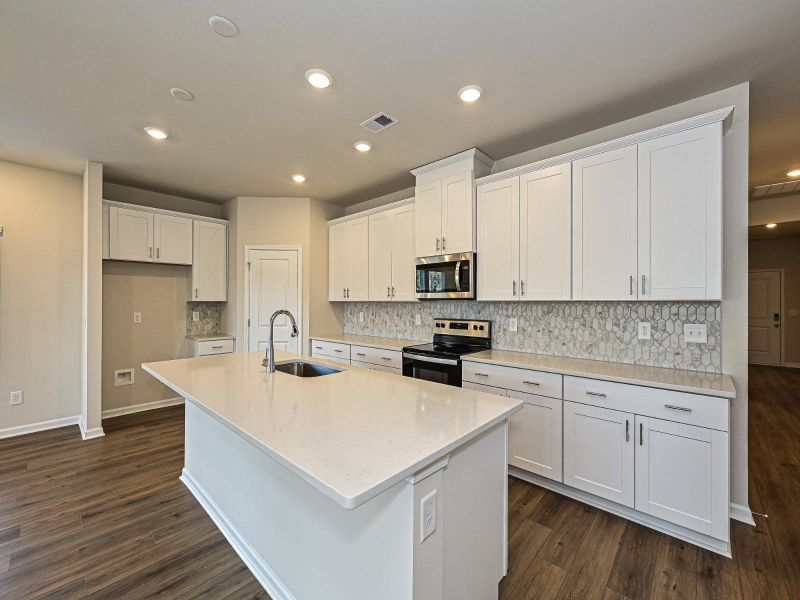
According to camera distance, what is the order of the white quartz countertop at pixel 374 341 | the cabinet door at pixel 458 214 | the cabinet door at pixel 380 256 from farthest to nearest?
the cabinet door at pixel 380 256
the white quartz countertop at pixel 374 341
the cabinet door at pixel 458 214

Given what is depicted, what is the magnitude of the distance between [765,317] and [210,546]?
9.76 metres

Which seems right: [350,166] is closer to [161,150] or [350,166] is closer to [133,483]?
[161,150]

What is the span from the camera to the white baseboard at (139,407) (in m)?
4.08

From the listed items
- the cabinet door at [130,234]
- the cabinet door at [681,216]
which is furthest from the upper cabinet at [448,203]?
the cabinet door at [130,234]

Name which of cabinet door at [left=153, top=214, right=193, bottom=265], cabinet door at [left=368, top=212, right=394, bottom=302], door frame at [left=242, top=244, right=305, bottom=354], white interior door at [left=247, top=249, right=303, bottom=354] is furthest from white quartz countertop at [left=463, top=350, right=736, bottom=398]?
cabinet door at [left=153, top=214, right=193, bottom=265]

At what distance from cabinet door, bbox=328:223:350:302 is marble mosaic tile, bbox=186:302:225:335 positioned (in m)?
1.60

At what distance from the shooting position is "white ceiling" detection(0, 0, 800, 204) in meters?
1.65

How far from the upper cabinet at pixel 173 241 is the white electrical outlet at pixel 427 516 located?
14.2 feet

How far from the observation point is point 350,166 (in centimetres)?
354

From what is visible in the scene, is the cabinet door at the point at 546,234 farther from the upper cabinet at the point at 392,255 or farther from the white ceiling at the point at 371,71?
the upper cabinet at the point at 392,255

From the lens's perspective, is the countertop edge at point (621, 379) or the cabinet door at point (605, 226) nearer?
the countertop edge at point (621, 379)

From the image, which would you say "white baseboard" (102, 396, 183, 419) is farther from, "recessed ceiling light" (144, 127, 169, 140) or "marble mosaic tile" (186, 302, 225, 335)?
"recessed ceiling light" (144, 127, 169, 140)

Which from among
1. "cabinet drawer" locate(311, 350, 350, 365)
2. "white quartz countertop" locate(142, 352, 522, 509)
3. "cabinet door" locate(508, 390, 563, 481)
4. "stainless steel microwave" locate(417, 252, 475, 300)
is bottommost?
"cabinet door" locate(508, 390, 563, 481)

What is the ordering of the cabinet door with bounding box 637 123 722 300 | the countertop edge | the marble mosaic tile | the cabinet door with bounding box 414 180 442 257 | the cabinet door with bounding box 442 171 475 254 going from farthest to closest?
the marble mosaic tile < the cabinet door with bounding box 414 180 442 257 < the cabinet door with bounding box 442 171 475 254 < the cabinet door with bounding box 637 123 722 300 < the countertop edge
